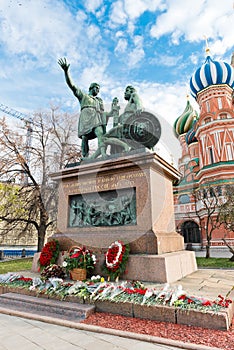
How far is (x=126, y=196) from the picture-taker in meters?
6.52

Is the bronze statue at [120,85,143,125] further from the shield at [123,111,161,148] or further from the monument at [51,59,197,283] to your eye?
the shield at [123,111,161,148]

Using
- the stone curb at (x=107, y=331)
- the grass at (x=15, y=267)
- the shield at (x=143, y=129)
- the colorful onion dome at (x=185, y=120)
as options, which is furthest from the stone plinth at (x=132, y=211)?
the colorful onion dome at (x=185, y=120)

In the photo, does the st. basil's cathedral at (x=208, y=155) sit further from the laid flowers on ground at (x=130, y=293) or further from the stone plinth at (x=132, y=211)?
the laid flowers on ground at (x=130, y=293)

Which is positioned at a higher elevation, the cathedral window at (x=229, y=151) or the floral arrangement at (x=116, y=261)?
the cathedral window at (x=229, y=151)

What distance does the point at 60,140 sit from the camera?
19625 mm

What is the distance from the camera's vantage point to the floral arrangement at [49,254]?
Result: 6.12 metres

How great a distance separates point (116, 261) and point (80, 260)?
0.83 metres

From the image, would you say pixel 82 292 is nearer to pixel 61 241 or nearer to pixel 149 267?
pixel 149 267

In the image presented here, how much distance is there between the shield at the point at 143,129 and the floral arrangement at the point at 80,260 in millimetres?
3514

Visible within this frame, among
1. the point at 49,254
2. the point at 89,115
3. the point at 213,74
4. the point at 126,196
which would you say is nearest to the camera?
the point at 49,254

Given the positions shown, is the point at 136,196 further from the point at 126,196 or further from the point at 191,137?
the point at 191,137

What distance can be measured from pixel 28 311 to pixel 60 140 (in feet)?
53.8

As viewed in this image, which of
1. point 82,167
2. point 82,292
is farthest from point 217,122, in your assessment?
point 82,292

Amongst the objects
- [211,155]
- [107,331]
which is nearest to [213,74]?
[211,155]
